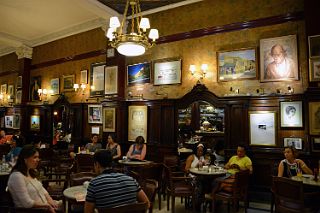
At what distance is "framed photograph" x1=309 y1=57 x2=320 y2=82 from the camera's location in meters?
5.58

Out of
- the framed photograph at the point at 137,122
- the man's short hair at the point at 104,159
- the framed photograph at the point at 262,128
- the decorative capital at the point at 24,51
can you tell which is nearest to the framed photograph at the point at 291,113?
the framed photograph at the point at 262,128

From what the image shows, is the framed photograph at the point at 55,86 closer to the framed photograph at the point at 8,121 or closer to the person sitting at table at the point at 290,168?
the framed photograph at the point at 8,121

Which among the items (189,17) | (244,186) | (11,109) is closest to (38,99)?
(11,109)

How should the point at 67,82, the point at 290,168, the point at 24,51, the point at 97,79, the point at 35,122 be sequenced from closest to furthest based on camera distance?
the point at 290,168
the point at 97,79
the point at 67,82
the point at 35,122
the point at 24,51

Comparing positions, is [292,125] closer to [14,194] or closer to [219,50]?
[219,50]

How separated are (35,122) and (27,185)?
31.7 ft

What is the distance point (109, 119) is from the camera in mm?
8859

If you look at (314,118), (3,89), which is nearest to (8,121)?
(3,89)

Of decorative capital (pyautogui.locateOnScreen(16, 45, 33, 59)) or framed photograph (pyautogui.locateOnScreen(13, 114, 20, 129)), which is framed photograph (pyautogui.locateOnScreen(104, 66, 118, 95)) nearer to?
decorative capital (pyautogui.locateOnScreen(16, 45, 33, 59))

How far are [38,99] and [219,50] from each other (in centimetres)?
868

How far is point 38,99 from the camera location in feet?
39.8

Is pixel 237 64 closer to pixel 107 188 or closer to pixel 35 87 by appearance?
pixel 107 188

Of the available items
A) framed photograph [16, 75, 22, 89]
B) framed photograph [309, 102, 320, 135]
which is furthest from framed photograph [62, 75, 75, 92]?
framed photograph [309, 102, 320, 135]

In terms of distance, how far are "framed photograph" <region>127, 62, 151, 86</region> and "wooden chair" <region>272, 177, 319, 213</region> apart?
5.16 metres
